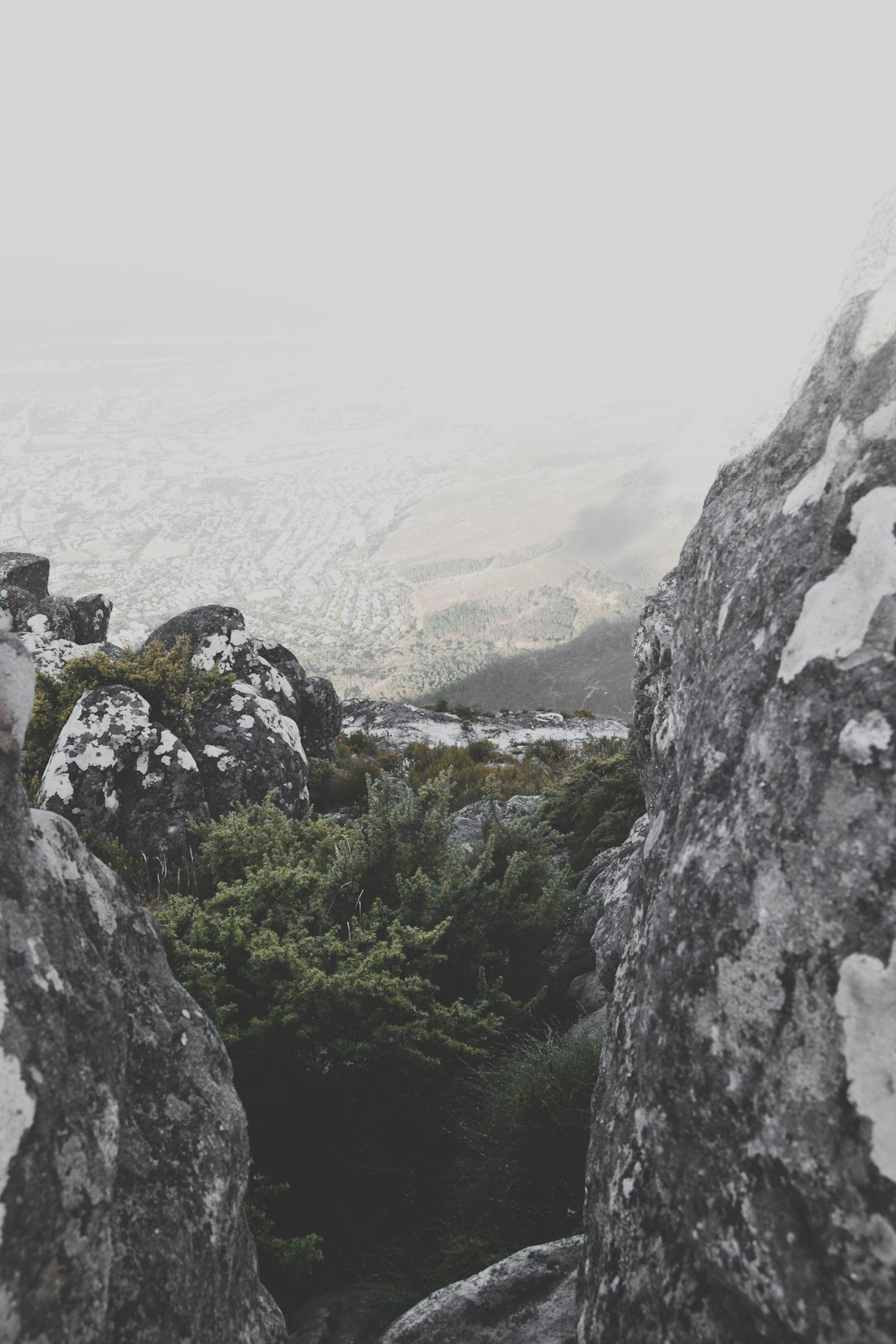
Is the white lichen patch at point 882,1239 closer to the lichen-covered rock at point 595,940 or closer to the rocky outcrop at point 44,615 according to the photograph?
the lichen-covered rock at point 595,940

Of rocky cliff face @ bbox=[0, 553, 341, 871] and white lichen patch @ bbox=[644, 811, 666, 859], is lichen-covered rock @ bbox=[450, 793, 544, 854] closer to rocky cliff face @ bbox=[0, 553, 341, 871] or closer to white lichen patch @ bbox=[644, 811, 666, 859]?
rocky cliff face @ bbox=[0, 553, 341, 871]

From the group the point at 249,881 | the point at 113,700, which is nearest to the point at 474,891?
the point at 249,881

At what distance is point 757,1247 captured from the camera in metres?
1.71

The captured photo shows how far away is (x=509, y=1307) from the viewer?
8.68ft

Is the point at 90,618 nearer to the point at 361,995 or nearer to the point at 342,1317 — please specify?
the point at 361,995

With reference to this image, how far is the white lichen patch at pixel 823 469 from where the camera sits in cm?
261

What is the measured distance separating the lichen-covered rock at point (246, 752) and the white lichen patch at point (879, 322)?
7237mm

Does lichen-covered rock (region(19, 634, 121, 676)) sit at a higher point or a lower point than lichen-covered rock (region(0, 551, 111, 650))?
lower

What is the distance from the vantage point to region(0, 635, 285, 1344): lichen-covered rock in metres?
1.76

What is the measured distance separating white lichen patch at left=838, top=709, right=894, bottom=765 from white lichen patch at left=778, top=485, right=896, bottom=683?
0.82 ft

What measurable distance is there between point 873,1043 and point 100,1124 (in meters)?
2.14

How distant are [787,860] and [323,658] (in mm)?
117160

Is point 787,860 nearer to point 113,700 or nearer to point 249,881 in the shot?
point 249,881

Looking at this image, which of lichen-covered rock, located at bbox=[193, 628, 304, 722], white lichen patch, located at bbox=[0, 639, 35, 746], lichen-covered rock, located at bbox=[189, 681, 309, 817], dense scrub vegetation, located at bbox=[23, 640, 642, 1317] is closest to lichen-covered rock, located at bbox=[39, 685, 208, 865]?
lichen-covered rock, located at bbox=[189, 681, 309, 817]
